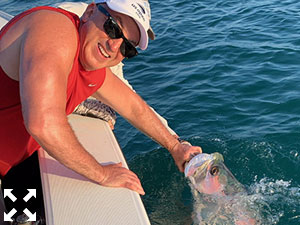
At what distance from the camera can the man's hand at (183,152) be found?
3.02 metres

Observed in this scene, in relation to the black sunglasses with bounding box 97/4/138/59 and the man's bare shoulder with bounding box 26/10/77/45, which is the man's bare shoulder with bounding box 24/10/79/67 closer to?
the man's bare shoulder with bounding box 26/10/77/45

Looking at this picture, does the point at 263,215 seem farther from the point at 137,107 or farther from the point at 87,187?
the point at 87,187

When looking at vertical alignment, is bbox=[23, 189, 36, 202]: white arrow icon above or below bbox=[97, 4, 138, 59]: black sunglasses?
below

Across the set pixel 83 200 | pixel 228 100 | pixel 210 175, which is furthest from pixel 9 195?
pixel 228 100

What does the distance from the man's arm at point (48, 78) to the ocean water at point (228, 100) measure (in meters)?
1.63

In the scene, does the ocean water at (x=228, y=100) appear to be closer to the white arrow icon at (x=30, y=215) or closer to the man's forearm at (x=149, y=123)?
the man's forearm at (x=149, y=123)

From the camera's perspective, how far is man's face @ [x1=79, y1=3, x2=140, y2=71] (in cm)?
223

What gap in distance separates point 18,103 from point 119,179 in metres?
0.74

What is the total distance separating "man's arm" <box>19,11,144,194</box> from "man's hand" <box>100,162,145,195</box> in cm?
36

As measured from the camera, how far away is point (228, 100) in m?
5.35

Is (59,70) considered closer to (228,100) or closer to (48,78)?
(48,78)

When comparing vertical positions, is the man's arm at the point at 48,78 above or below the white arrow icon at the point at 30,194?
above

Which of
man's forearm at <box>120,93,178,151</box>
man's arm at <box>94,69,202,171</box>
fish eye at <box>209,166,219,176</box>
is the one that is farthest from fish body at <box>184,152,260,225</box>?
man's forearm at <box>120,93,178,151</box>

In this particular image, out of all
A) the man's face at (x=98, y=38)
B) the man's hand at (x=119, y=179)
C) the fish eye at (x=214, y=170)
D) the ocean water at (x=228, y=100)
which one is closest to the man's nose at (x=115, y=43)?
the man's face at (x=98, y=38)
